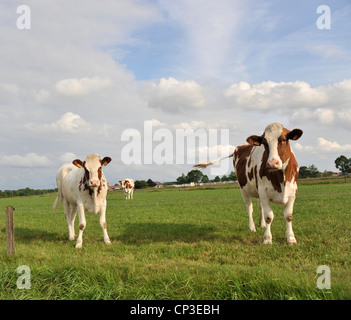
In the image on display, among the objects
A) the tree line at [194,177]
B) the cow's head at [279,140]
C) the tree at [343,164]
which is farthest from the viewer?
the tree at [343,164]

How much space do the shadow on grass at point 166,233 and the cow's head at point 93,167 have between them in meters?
1.86

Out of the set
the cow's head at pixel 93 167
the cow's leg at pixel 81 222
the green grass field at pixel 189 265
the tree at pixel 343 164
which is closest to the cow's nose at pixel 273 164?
the green grass field at pixel 189 265

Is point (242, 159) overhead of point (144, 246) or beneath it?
overhead

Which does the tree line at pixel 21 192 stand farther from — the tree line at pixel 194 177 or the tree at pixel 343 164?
the tree at pixel 343 164

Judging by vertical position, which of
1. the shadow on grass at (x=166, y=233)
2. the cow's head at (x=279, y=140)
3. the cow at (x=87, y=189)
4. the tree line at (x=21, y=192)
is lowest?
the tree line at (x=21, y=192)

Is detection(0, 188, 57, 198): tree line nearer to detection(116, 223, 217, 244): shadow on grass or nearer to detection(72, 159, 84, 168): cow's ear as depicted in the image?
detection(116, 223, 217, 244): shadow on grass

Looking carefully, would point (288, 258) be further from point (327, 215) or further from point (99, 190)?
point (327, 215)

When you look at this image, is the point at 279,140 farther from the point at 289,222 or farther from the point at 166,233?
the point at 166,233

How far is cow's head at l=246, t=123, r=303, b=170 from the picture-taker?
674 centimetres

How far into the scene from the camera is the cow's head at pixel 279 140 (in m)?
6.74

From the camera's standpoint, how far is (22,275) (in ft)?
18.3

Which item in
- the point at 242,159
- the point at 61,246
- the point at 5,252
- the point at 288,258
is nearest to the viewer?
the point at 288,258

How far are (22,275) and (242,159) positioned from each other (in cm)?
640
